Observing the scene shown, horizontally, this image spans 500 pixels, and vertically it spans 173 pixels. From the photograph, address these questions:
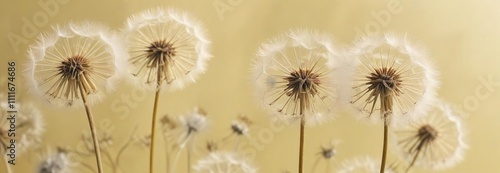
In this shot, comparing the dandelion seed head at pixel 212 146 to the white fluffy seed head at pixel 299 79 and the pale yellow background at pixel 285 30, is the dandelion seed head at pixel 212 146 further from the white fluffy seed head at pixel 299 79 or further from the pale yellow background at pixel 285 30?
the white fluffy seed head at pixel 299 79

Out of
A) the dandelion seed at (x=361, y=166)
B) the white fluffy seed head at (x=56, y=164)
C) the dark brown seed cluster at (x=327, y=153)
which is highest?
the dark brown seed cluster at (x=327, y=153)

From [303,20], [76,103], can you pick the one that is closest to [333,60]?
[303,20]

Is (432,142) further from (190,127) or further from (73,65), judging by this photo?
(73,65)

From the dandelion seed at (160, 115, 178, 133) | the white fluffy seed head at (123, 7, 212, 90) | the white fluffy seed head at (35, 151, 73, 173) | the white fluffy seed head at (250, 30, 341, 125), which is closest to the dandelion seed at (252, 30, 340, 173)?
the white fluffy seed head at (250, 30, 341, 125)

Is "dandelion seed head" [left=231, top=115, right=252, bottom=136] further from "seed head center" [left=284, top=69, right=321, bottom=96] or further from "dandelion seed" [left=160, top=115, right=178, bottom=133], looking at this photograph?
"seed head center" [left=284, top=69, right=321, bottom=96]

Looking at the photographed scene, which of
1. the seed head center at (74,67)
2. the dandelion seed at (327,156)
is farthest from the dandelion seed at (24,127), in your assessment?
the dandelion seed at (327,156)

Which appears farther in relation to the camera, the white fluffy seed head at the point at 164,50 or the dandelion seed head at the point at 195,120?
the dandelion seed head at the point at 195,120

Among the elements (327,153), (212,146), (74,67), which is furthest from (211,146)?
(74,67)

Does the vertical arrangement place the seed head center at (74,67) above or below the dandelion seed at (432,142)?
above

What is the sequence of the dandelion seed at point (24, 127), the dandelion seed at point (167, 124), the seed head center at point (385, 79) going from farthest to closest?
1. the dandelion seed at point (167, 124)
2. the dandelion seed at point (24, 127)
3. the seed head center at point (385, 79)
